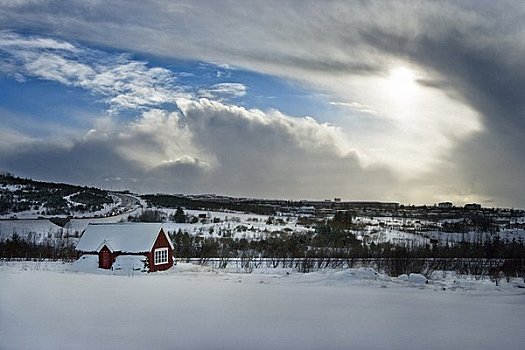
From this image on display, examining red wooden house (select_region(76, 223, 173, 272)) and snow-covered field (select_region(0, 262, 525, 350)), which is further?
red wooden house (select_region(76, 223, 173, 272))

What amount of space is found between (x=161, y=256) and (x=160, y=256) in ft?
0.33

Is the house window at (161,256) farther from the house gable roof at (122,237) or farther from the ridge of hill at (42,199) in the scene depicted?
→ the ridge of hill at (42,199)

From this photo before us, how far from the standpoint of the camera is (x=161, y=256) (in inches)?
1067

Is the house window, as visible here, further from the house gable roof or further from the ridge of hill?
the ridge of hill

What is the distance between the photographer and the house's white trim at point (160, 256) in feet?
87.0

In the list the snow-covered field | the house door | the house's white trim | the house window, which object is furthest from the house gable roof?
the snow-covered field

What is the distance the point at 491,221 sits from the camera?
212 ft

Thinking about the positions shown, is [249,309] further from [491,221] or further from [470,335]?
[491,221]

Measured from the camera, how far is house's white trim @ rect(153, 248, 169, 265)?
87.0 ft

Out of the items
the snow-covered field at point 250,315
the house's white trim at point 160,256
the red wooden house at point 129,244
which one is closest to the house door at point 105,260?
the red wooden house at point 129,244

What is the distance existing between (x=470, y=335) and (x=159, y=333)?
21.9ft

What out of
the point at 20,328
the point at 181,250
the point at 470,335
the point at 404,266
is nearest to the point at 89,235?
the point at 181,250

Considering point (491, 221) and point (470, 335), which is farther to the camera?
point (491, 221)

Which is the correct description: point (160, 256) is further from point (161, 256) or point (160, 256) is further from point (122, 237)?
point (122, 237)
